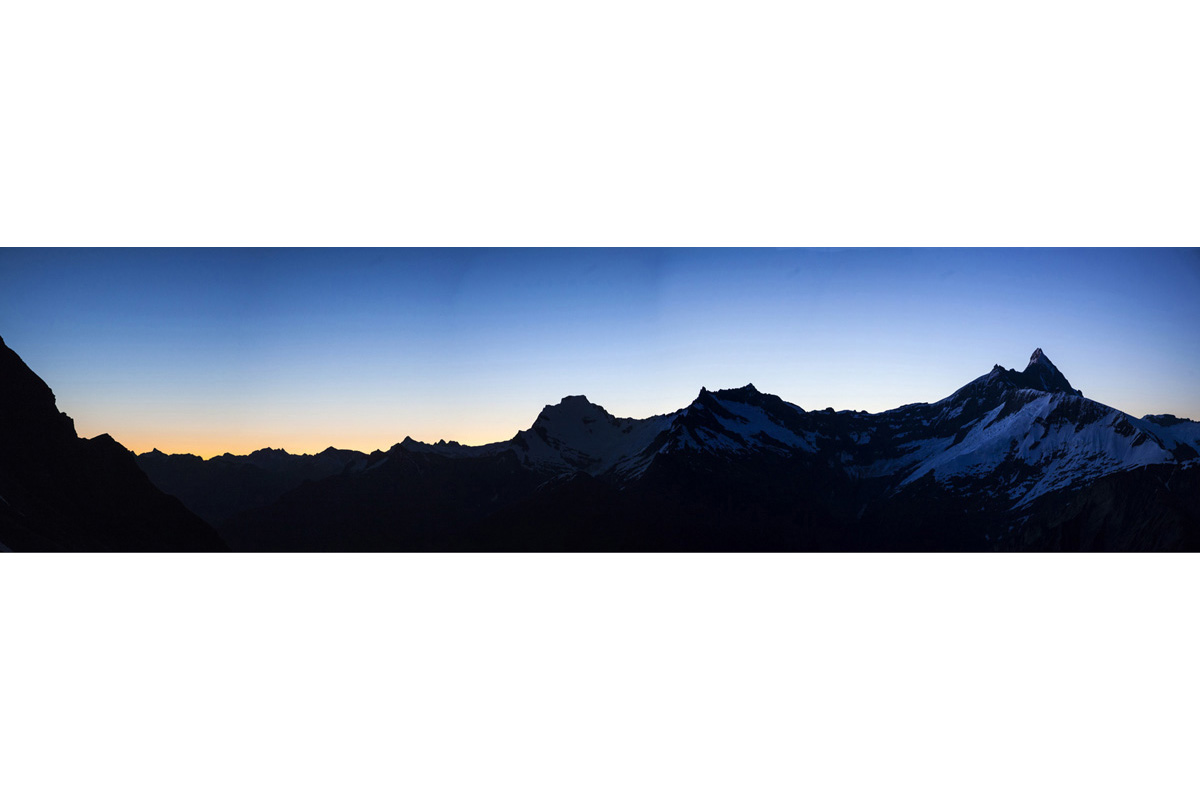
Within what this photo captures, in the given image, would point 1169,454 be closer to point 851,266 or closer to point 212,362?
point 851,266

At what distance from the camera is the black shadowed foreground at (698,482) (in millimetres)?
6230

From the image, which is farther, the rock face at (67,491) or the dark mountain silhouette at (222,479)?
the dark mountain silhouette at (222,479)

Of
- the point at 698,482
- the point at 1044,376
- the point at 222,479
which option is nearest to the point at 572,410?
the point at 698,482

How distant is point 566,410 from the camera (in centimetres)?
656

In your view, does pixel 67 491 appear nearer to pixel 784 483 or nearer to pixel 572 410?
pixel 572 410

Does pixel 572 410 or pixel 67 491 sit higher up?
pixel 572 410

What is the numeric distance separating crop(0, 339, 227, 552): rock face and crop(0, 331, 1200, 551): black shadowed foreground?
0.05 feet

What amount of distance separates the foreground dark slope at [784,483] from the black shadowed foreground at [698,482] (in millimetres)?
15

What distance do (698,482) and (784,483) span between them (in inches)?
30.0

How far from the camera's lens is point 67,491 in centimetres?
614

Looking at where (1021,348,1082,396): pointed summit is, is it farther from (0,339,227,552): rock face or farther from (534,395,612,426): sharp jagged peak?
(0,339,227,552): rock face

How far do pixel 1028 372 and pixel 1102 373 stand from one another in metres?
0.69

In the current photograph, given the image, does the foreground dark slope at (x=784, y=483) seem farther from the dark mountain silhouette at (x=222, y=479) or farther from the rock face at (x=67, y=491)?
the rock face at (x=67, y=491)

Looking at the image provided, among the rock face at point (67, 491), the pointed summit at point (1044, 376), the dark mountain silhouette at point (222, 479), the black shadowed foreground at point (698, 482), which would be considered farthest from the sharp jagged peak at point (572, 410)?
the pointed summit at point (1044, 376)
